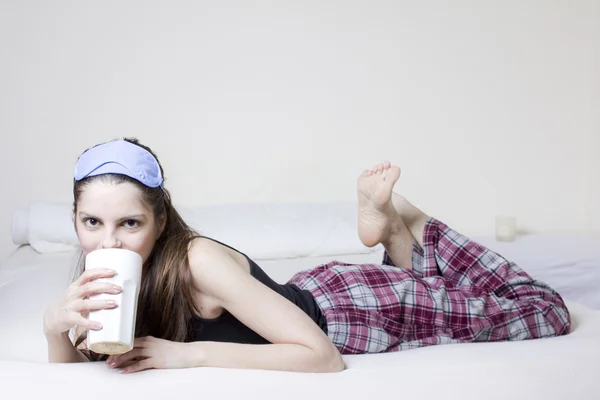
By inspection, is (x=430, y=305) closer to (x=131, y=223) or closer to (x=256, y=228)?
(x=131, y=223)

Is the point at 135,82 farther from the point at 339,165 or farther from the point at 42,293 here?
the point at 42,293

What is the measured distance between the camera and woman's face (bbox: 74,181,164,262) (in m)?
1.18

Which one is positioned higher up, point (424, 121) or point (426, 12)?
point (426, 12)

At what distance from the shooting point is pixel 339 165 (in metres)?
2.85

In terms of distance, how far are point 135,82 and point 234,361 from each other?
1.75 meters

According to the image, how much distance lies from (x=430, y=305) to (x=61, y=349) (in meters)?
0.75

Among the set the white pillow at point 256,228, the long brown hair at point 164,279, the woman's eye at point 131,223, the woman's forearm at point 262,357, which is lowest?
the white pillow at point 256,228

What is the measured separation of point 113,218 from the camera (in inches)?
46.4

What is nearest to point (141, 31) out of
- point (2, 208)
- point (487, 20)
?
point (2, 208)

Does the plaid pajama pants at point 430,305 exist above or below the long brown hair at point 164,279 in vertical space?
below

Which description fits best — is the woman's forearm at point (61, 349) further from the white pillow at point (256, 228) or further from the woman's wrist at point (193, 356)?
the white pillow at point (256, 228)

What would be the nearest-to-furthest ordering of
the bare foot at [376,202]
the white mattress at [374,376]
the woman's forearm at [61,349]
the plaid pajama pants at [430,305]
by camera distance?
the white mattress at [374,376], the woman's forearm at [61,349], the plaid pajama pants at [430,305], the bare foot at [376,202]

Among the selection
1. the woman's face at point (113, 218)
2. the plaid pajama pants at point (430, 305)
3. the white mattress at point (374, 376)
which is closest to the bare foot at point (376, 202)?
the plaid pajama pants at point (430, 305)

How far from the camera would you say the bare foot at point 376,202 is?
1.63 m
